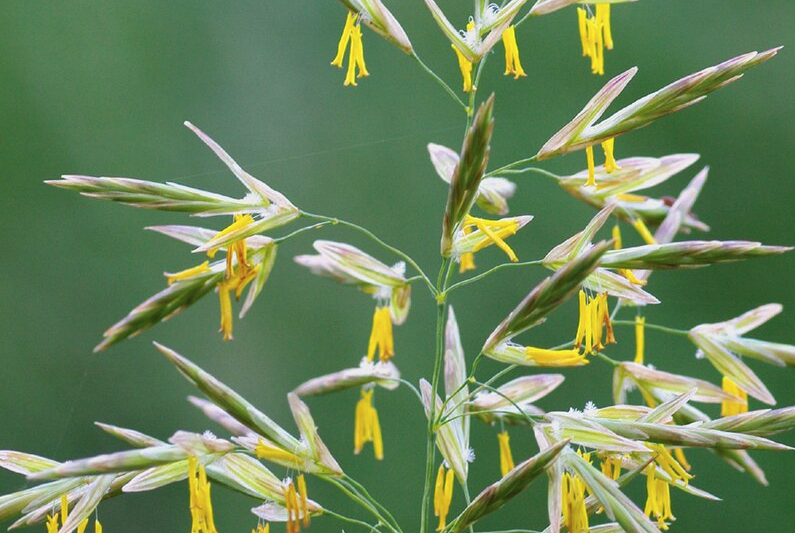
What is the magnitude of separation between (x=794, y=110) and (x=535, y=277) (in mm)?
685

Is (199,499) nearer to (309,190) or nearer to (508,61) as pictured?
(508,61)

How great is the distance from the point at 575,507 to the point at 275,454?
0.18 m

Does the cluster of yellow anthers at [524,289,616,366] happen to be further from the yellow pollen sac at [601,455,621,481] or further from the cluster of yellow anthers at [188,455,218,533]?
the cluster of yellow anthers at [188,455,218,533]

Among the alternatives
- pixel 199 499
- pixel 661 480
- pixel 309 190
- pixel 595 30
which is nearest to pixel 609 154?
pixel 595 30

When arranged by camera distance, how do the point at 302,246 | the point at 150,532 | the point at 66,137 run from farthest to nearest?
the point at 66,137, the point at 302,246, the point at 150,532

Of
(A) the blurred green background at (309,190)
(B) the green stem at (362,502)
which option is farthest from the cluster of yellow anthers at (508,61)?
(A) the blurred green background at (309,190)

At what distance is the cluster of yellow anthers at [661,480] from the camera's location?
566 mm

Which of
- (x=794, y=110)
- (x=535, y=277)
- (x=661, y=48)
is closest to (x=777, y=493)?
(x=535, y=277)

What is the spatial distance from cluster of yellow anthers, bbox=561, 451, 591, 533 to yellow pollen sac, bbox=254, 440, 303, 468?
16cm

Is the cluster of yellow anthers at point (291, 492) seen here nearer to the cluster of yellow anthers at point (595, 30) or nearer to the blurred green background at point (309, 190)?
the cluster of yellow anthers at point (595, 30)

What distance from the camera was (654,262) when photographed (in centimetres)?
53

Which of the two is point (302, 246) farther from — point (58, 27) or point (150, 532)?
point (58, 27)

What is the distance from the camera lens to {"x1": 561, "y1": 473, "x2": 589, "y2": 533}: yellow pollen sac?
532 mm

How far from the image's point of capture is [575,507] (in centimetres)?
53
